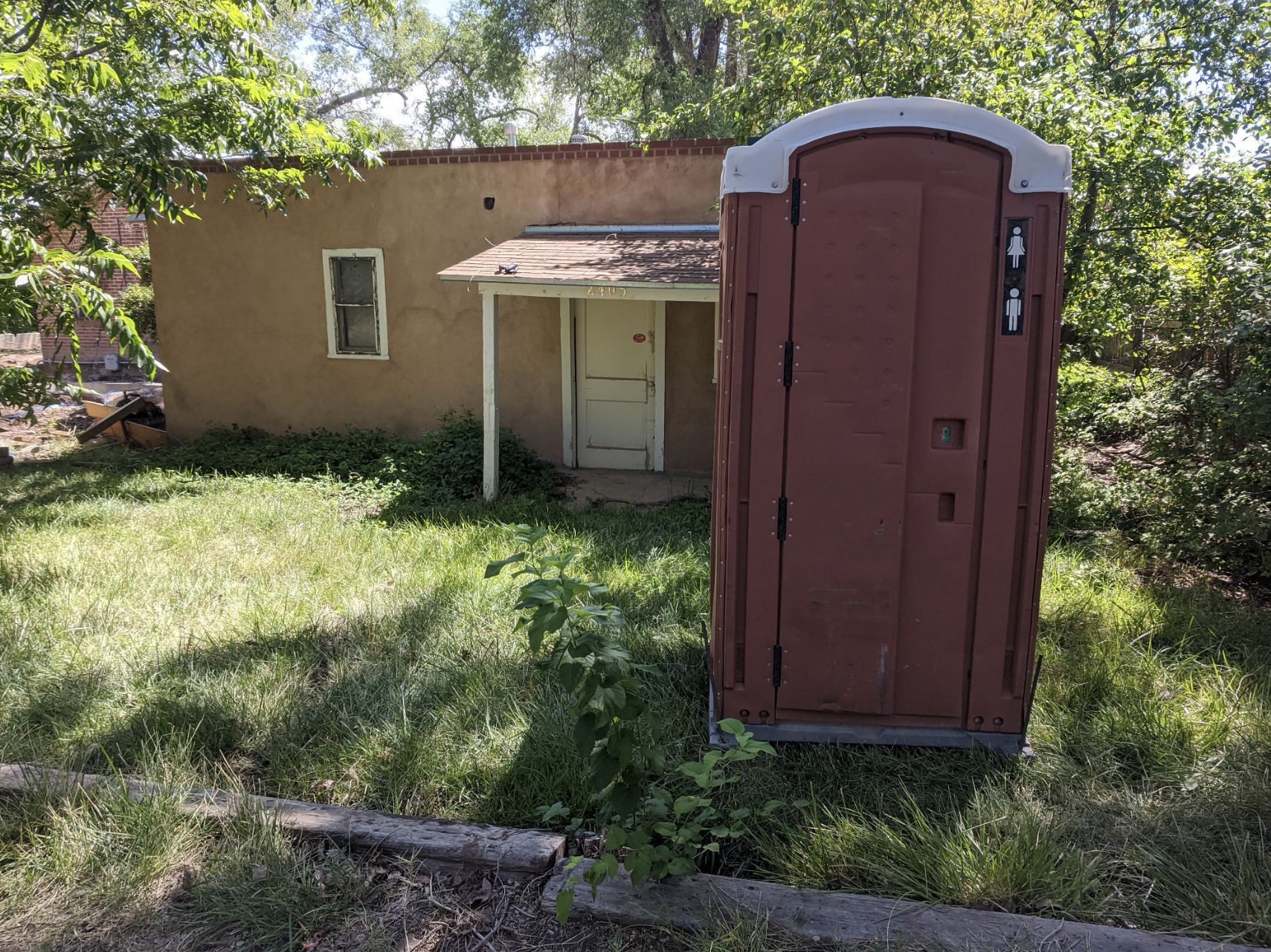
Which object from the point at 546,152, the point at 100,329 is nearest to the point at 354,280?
the point at 546,152

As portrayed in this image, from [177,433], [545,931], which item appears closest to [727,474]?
[545,931]

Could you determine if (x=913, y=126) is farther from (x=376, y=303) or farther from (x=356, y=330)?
(x=356, y=330)

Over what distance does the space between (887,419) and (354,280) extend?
8543 mm

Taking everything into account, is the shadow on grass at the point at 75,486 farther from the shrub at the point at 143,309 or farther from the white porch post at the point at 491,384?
the shrub at the point at 143,309

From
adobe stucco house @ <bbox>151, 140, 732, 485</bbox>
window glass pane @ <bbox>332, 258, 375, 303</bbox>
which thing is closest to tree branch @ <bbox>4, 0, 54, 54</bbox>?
adobe stucco house @ <bbox>151, 140, 732, 485</bbox>

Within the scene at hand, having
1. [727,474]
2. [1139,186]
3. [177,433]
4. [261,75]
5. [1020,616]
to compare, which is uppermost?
[261,75]

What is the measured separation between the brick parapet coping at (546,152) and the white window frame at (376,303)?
1.07 m

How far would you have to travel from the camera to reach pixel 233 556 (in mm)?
5812

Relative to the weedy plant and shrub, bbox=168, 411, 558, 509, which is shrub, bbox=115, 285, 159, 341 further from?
the weedy plant

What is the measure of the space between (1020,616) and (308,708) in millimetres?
3038

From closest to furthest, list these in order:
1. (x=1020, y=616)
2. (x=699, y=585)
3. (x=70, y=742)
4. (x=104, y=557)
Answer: (x=1020, y=616) < (x=70, y=742) < (x=699, y=585) < (x=104, y=557)

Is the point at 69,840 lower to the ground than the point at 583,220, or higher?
lower

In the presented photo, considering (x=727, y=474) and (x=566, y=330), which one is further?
(x=566, y=330)

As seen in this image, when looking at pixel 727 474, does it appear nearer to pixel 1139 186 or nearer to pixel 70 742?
pixel 70 742
